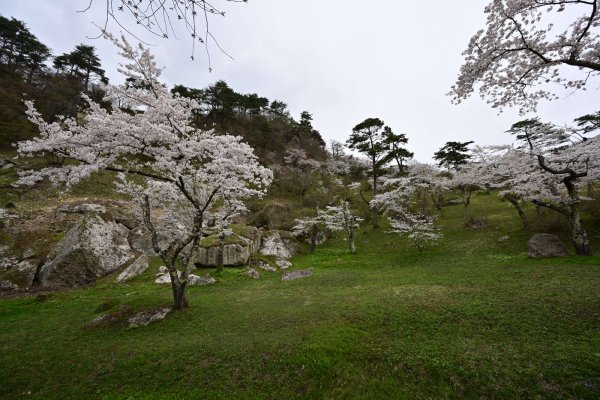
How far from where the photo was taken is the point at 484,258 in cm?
1792

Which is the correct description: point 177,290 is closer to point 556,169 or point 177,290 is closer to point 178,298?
point 178,298

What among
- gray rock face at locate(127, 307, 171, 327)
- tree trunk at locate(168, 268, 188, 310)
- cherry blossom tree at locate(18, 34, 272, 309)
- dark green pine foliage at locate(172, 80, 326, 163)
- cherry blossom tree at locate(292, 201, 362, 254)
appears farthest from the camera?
dark green pine foliage at locate(172, 80, 326, 163)

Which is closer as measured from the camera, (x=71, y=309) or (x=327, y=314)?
(x=327, y=314)

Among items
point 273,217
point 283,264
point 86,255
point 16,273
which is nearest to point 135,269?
point 86,255

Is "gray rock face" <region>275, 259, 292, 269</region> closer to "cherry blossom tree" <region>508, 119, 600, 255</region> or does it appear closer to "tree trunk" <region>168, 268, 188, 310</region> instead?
"tree trunk" <region>168, 268, 188, 310</region>

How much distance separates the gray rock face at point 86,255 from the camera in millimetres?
16875

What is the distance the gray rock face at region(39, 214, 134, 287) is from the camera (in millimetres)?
16875

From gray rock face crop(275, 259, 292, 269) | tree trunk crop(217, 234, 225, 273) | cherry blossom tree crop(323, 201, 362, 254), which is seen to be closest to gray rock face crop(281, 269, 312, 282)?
gray rock face crop(275, 259, 292, 269)

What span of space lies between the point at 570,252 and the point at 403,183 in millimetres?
12613

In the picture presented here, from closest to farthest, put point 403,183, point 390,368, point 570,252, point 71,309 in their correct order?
point 390,368, point 71,309, point 570,252, point 403,183

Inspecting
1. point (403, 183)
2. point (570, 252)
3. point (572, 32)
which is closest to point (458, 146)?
point (403, 183)

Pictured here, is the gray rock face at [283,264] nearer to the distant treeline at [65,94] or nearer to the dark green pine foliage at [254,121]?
the distant treeline at [65,94]

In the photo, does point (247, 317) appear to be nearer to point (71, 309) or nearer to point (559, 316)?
point (71, 309)

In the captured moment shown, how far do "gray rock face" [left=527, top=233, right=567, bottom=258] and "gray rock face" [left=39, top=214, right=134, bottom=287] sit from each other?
28.3 meters
